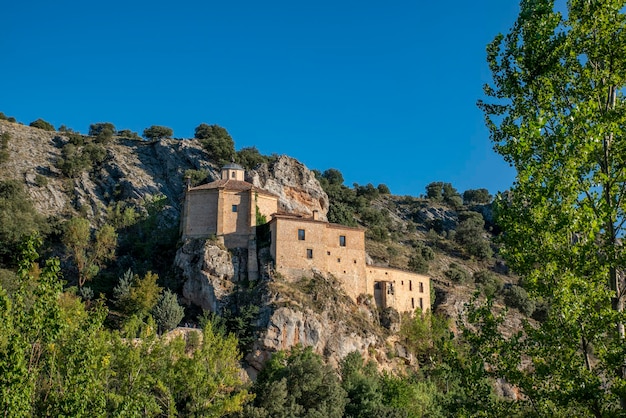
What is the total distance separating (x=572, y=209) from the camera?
13922mm

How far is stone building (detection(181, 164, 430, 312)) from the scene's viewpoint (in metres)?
54.2

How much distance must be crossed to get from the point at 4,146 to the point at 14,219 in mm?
31899

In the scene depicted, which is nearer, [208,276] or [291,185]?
[208,276]

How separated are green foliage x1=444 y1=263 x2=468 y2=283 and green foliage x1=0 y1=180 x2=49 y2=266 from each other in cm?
5050

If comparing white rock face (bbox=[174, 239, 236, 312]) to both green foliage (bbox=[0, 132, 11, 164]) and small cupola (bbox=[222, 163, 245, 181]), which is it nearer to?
small cupola (bbox=[222, 163, 245, 181])

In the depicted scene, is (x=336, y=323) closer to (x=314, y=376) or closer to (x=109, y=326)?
(x=314, y=376)

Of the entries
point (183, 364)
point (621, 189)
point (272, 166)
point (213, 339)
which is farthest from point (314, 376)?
point (272, 166)

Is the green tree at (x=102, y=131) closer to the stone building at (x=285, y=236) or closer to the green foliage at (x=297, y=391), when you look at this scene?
the stone building at (x=285, y=236)

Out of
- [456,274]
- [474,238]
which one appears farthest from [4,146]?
[474,238]

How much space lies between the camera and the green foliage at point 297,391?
128 ft

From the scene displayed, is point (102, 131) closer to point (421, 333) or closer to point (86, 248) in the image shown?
point (86, 248)

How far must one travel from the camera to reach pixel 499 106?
695 inches

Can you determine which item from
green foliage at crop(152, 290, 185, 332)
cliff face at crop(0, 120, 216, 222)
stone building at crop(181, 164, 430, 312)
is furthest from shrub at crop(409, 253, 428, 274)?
green foliage at crop(152, 290, 185, 332)

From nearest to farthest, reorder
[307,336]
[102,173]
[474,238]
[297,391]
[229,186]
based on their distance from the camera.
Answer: [297,391], [307,336], [229,186], [102,173], [474,238]
